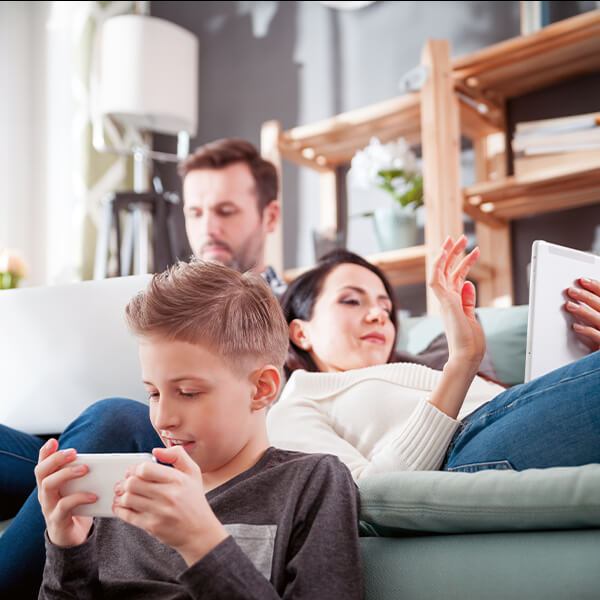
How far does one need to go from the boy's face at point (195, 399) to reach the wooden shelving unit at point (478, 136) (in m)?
1.44

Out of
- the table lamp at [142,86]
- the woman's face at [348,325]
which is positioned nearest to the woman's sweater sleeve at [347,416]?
the woman's face at [348,325]

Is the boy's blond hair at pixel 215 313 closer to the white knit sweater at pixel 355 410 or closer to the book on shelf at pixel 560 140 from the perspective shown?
the white knit sweater at pixel 355 410

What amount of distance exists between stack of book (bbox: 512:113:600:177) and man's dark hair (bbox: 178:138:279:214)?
2.41 ft

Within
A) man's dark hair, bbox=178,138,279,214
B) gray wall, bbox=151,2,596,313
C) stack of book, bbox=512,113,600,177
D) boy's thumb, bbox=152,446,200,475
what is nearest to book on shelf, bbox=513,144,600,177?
stack of book, bbox=512,113,600,177

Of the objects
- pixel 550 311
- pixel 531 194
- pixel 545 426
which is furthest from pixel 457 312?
pixel 531 194

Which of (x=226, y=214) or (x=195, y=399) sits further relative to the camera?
(x=226, y=214)

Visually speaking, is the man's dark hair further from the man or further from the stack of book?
the stack of book

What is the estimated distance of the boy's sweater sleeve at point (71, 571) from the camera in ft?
2.53

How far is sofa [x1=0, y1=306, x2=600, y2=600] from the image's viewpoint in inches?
25.2

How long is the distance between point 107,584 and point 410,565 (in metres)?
0.33

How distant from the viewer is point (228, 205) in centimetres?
214

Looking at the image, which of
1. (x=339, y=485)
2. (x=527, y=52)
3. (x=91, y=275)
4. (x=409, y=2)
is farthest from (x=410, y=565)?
(x=91, y=275)

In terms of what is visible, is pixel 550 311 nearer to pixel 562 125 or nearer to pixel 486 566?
pixel 486 566

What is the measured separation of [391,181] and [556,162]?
57cm
